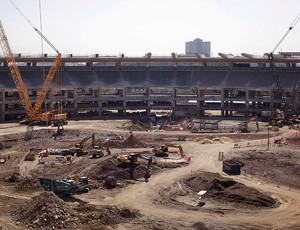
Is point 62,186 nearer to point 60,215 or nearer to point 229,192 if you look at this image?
point 60,215

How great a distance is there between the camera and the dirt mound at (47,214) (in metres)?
31.7

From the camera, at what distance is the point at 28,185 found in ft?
142

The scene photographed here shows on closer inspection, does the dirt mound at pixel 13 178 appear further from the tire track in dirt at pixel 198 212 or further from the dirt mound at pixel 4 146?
the dirt mound at pixel 4 146

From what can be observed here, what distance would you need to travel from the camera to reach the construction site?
35.2 metres

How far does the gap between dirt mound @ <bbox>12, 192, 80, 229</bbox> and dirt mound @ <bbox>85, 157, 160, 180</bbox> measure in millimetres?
12940

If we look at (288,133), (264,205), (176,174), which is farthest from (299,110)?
(264,205)

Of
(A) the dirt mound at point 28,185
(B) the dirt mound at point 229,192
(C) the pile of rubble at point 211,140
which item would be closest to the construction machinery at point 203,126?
(C) the pile of rubble at point 211,140

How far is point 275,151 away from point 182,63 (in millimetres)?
51313

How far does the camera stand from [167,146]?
58.4 metres

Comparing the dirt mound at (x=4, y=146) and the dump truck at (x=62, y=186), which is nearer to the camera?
the dump truck at (x=62, y=186)

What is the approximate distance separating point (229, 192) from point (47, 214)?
1585 centimetres

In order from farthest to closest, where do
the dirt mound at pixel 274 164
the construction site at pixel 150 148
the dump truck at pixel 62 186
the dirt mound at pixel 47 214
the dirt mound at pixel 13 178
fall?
the dirt mound at pixel 274 164 → the dirt mound at pixel 13 178 → the dump truck at pixel 62 186 → the construction site at pixel 150 148 → the dirt mound at pixel 47 214

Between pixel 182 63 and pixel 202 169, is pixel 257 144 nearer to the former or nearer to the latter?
pixel 202 169

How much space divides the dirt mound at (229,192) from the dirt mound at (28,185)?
14.1m
